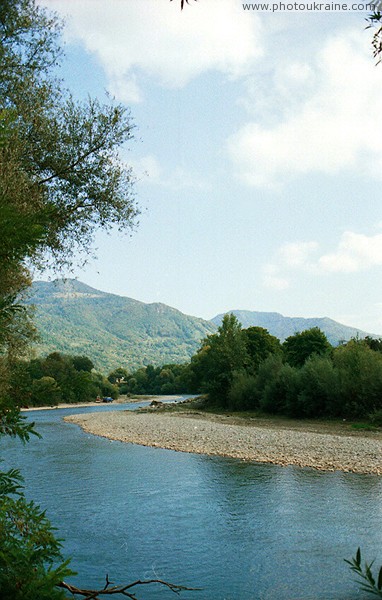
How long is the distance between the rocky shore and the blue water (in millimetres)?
1361

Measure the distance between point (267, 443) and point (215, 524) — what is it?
40.7ft

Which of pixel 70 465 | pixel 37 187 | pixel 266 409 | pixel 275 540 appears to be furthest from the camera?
pixel 266 409

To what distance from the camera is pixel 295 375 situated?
1496 inches

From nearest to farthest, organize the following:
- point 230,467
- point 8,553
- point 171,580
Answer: point 8,553 < point 171,580 < point 230,467

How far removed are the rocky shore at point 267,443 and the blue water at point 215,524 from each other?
1.36 m

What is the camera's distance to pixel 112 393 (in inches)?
3991

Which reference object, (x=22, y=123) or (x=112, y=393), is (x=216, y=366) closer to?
(x=22, y=123)

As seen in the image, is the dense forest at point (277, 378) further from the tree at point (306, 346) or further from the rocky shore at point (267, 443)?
the rocky shore at point (267, 443)

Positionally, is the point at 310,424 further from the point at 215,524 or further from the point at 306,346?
the point at 306,346

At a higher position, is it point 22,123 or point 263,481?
point 22,123

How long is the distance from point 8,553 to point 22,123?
6.53 metres

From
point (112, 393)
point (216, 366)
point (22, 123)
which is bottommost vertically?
point (112, 393)

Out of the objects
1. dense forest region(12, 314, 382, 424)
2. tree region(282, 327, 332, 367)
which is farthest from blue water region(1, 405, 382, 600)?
tree region(282, 327, 332, 367)

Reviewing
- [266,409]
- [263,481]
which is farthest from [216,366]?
[263,481]
